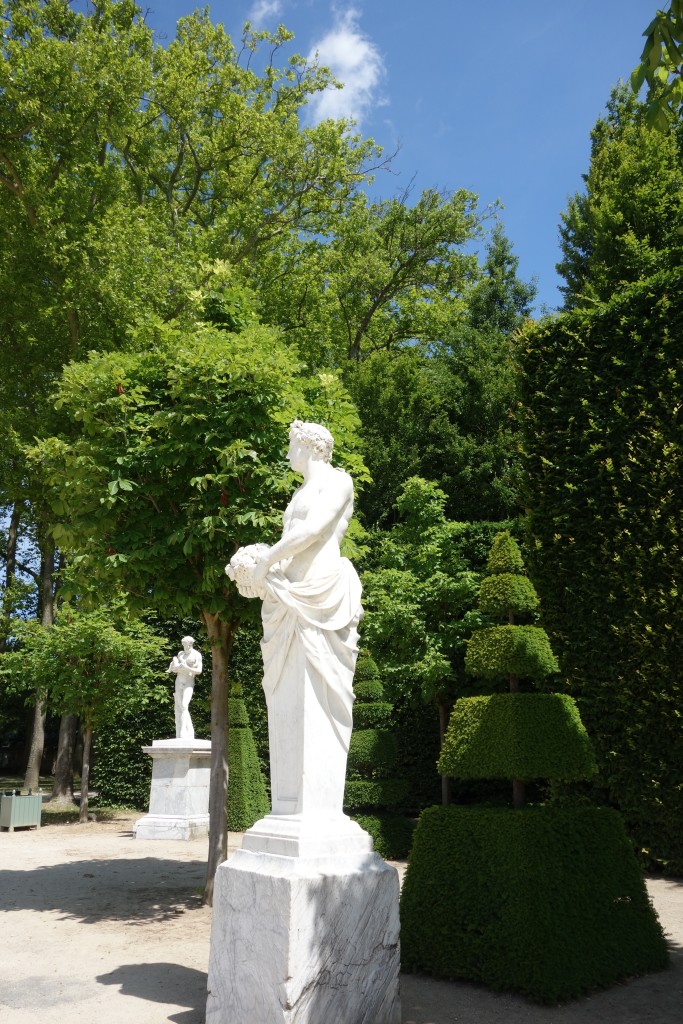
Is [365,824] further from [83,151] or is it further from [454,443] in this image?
[83,151]

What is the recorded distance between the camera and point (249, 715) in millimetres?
17578

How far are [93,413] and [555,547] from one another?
6.24 meters

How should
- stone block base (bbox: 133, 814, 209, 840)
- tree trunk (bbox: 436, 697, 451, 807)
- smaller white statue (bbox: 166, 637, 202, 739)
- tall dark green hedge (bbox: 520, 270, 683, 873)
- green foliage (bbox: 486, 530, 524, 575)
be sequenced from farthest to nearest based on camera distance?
smaller white statue (bbox: 166, 637, 202, 739), stone block base (bbox: 133, 814, 209, 840), tree trunk (bbox: 436, 697, 451, 807), tall dark green hedge (bbox: 520, 270, 683, 873), green foliage (bbox: 486, 530, 524, 575)

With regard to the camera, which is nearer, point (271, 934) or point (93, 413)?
point (271, 934)

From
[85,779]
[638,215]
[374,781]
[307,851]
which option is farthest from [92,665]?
[638,215]

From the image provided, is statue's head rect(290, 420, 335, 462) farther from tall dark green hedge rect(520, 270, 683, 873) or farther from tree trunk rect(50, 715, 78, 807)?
tree trunk rect(50, 715, 78, 807)

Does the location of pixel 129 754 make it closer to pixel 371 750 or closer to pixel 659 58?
pixel 371 750

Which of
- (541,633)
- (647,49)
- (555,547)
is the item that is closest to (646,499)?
(555,547)

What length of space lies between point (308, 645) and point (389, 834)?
8.53 metres

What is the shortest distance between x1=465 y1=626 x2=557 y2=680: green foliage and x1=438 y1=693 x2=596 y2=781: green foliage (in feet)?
2.81

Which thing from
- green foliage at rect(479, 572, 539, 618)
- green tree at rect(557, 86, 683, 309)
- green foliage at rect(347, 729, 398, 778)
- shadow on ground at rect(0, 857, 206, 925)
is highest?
green tree at rect(557, 86, 683, 309)

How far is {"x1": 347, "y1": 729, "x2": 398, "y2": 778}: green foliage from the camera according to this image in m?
13.0

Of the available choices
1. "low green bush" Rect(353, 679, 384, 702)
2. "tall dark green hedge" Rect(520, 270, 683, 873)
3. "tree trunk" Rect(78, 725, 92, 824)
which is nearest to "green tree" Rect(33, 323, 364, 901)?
"tall dark green hedge" Rect(520, 270, 683, 873)

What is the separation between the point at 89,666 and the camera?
56.1ft
